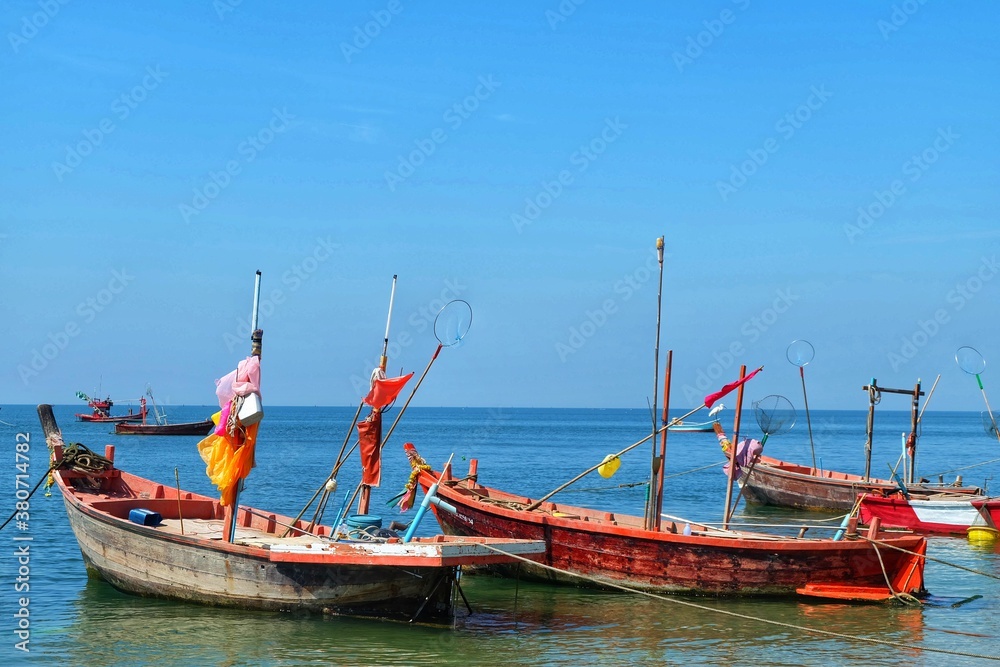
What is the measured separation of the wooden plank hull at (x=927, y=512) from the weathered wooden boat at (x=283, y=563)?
13108 mm

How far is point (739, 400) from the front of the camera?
1752 centimetres

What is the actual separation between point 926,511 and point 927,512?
0.03 meters

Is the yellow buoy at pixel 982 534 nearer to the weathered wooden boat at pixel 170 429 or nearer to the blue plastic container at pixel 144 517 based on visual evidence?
the blue plastic container at pixel 144 517

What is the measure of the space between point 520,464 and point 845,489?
97.5 ft

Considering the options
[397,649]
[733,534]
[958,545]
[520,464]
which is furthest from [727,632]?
[520,464]

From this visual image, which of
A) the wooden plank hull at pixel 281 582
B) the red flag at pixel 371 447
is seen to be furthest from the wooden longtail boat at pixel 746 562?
the wooden plank hull at pixel 281 582

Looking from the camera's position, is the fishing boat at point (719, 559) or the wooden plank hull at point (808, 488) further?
the wooden plank hull at point (808, 488)

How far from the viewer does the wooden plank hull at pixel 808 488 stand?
26.3 m

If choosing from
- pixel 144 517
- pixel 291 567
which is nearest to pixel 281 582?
pixel 291 567

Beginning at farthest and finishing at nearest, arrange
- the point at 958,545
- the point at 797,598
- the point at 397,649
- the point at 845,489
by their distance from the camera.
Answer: the point at 845,489 → the point at 958,545 → the point at 797,598 → the point at 397,649

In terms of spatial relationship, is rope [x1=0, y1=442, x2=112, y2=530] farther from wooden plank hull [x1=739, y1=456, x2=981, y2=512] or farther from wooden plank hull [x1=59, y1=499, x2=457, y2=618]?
wooden plank hull [x1=739, y1=456, x2=981, y2=512]

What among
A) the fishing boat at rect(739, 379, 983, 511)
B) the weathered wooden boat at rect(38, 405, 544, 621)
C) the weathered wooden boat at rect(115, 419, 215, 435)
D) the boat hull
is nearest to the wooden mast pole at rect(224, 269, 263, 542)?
the weathered wooden boat at rect(38, 405, 544, 621)

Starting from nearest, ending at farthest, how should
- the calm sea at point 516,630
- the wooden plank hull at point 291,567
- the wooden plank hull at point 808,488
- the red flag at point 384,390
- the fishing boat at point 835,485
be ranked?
the calm sea at point 516,630, the wooden plank hull at point 291,567, the red flag at point 384,390, the fishing boat at point 835,485, the wooden plank hull at point 808,488

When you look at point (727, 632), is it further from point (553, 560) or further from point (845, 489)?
point (845, 489)
